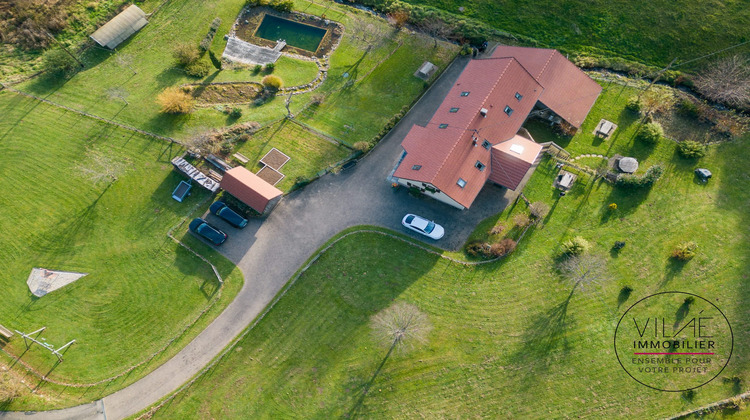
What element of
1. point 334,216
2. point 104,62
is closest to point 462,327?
point 334,216

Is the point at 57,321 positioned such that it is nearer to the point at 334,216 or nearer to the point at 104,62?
the point at 334,216

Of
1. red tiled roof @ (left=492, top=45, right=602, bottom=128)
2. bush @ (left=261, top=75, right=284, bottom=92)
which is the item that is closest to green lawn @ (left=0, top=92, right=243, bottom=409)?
bush @ (left=261, top=75, right=284, bottom=92)

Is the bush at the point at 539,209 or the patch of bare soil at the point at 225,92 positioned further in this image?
the patch of bare soil at the point at 225,92

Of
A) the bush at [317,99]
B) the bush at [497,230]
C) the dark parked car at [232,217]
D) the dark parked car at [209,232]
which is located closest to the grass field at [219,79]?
the bush at [317,99]

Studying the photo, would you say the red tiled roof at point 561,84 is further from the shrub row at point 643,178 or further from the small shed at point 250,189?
the small shed at point 250,189

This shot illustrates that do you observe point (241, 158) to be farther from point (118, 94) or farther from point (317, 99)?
point (118, 94)

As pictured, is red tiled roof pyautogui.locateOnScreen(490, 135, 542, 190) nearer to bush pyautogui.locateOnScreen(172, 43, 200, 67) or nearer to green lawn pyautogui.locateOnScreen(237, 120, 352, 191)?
green lawn pyautogui.locateOnScreen(237, 120, 352, 191)

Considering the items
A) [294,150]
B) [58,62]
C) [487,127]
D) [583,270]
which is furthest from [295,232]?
[58,62]
